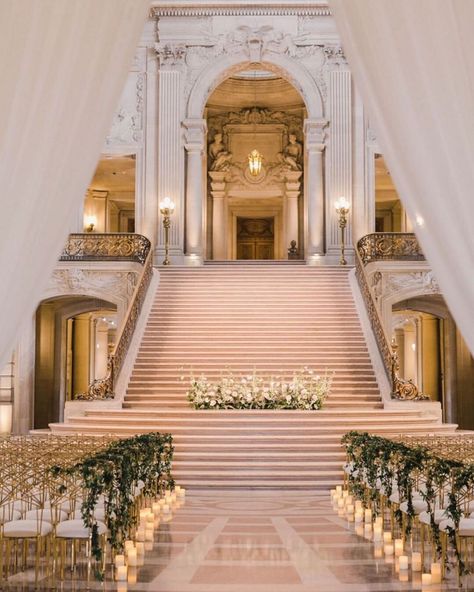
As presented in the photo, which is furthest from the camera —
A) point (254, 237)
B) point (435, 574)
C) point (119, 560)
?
point (254, 237)

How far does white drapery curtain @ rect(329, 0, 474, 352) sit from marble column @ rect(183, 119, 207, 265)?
16.8m

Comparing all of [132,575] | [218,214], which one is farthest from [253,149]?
[132,575]

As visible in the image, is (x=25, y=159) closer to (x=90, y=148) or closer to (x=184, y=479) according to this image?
(x=90, y=148)

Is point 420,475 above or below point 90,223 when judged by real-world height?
below

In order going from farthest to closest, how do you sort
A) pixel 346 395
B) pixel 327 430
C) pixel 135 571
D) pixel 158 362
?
1. pixel 158 362
2. pixel 346 395
3. pixel 327 430
4. pixel 135 571

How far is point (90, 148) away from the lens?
201 inches

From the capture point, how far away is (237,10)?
21844mm

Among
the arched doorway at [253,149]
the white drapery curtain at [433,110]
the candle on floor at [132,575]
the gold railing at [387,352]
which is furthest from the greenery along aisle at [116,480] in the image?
the arched doorway at [253,149]

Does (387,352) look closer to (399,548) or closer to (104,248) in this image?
(104,248)

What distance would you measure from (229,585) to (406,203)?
3015 millimetres

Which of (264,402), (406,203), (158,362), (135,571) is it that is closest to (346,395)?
(264,402)

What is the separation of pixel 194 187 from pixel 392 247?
5.71m

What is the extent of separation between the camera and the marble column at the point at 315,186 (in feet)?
71.3

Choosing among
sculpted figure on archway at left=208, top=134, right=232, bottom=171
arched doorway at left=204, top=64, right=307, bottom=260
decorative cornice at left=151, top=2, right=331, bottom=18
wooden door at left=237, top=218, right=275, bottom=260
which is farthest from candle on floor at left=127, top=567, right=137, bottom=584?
wooden door at left=237, top=218, right=275, bottom=260
